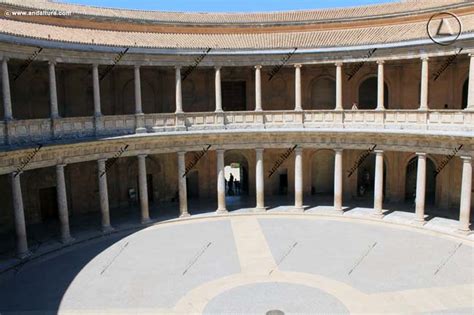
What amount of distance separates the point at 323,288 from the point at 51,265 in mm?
13384

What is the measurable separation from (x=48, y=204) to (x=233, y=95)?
15779 millimetres

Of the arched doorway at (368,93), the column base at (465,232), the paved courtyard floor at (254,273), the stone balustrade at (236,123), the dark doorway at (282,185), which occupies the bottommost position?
the paved courtyard floor at (254,273)

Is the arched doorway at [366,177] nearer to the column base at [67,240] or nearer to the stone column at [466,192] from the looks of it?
the stone column at [466,192]

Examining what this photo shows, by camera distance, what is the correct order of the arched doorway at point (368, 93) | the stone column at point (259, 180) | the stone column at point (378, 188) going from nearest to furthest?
the stone column at point (378, 188)
the stone column at point (259, 180)
the arched doorway at point (368, 93)

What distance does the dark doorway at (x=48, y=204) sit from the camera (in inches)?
1240

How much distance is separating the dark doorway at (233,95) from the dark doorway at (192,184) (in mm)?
6021

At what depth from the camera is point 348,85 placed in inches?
1358

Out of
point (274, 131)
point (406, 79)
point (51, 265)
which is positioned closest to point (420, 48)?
point (406, 79)

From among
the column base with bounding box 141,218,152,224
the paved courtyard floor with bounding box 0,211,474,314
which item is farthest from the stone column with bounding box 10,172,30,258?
the column base with bounding box 141,218,152,224

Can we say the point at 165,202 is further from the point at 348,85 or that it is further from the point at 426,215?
the point at 426,215

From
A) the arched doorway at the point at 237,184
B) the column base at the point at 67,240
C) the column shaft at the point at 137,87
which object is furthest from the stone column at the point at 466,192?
the column base at the point at 67,240

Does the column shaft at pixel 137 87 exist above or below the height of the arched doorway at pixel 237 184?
above

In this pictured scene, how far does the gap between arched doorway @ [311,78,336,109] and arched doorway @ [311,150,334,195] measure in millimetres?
3889

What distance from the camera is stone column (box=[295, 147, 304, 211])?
31625mm
